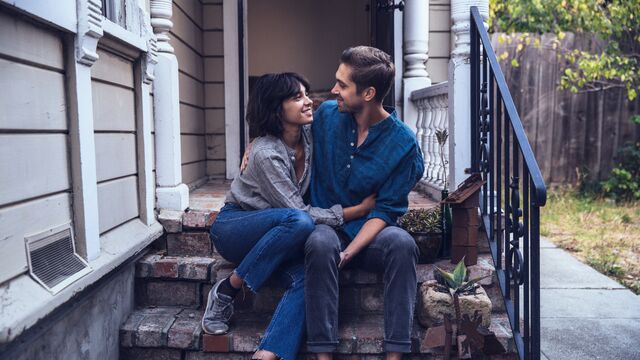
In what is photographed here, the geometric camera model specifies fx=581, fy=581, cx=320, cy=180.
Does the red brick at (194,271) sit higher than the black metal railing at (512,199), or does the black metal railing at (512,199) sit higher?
the black metal railing at (512,199)

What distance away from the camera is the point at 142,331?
2258 mm

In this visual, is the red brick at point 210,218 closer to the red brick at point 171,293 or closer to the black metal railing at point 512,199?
the red brick at point 171,293

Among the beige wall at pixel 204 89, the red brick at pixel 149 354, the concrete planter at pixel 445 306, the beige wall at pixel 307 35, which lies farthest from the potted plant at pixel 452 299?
the beige wall at pixel 307 35

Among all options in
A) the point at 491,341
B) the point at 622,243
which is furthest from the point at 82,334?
the point at 622,243

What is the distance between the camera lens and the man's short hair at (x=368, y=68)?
7.41 ft

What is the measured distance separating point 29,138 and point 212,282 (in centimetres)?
108

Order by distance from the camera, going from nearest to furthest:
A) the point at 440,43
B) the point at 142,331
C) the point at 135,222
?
1. the point at 142,331
2. the point at 135,222
3. the point at 440,43

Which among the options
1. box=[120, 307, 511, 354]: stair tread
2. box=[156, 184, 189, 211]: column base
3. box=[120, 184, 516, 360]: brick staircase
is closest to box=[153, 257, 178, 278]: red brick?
box=[120, 184, 516, 360]: brick staircase

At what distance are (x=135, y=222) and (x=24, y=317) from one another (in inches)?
41.1

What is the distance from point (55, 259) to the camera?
1.77 m

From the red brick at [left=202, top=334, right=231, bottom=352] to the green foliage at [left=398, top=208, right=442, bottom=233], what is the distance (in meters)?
0.92

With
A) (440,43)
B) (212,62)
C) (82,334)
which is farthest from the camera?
(212,62)

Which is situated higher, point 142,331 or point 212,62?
point 212,62

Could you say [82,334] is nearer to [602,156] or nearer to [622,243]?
[622,243]
